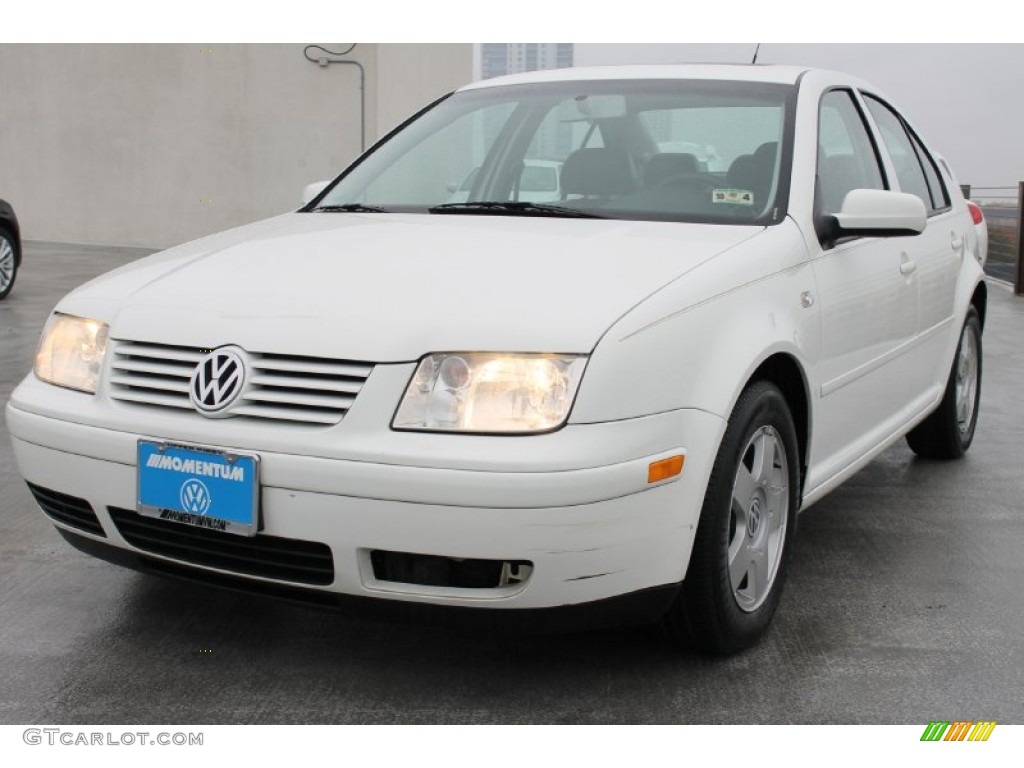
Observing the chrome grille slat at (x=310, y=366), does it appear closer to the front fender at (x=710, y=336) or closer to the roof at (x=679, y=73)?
the front fender at (x=710, y=336)

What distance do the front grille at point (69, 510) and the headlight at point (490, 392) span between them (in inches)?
33.7

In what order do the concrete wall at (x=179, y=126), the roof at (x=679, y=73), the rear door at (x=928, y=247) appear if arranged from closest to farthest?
the roof at (x=679, y=73) < the rear door at (x=928, y=247) < the concrete wall at (x=179, y=126)

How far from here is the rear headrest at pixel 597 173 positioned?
364cm

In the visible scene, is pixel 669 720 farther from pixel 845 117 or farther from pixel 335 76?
pixel 335 76

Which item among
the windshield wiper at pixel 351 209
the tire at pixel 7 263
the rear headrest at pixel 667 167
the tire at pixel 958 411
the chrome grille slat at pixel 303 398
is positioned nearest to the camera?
the chrome grille slat at pixel 303 398

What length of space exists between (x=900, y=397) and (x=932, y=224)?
754 mm

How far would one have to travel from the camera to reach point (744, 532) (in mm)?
3039

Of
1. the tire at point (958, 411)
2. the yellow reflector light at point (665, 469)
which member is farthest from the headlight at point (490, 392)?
the tire at point (958, 411)

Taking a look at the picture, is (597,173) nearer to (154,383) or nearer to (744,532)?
(744,532)

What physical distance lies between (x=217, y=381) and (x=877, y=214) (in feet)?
6.15

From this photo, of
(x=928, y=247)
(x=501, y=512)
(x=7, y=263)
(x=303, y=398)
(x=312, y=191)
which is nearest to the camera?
(x=501, y=512)

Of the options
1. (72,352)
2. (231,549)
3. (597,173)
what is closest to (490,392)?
(231,549)

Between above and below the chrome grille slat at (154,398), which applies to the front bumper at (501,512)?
below

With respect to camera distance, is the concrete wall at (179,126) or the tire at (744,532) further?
the concrete wall at (179,126)
